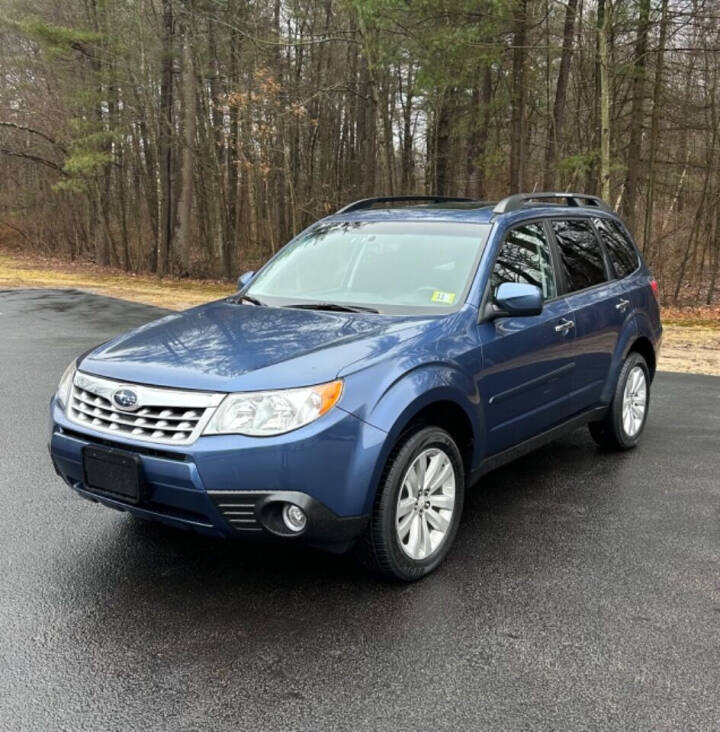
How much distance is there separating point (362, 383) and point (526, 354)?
142 cm

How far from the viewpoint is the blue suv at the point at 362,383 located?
311 cm

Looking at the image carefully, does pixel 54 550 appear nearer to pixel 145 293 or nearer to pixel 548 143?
pixel 145 293

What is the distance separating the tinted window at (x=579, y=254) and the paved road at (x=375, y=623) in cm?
142

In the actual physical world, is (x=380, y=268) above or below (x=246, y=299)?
above

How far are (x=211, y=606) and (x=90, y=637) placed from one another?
20.7 inches

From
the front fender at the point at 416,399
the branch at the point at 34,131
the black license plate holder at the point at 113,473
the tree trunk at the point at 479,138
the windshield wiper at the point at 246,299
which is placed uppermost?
the branch at the point at 34,131

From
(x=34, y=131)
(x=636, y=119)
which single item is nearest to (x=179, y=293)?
(x=636, y=119)

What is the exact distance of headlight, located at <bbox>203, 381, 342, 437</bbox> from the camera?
3.09 meters

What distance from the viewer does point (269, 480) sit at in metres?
3.05

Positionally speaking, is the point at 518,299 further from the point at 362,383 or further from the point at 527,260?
the point at 362,383

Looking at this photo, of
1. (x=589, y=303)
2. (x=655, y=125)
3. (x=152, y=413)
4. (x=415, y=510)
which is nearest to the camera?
(x=152, y=413)

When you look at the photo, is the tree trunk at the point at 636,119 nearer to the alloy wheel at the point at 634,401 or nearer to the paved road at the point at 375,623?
the alloy wheel at the point at 634,401

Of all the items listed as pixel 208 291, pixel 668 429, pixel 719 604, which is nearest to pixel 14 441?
pixel 719 604

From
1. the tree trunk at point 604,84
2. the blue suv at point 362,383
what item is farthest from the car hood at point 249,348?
the tree trunk at point 604,84
